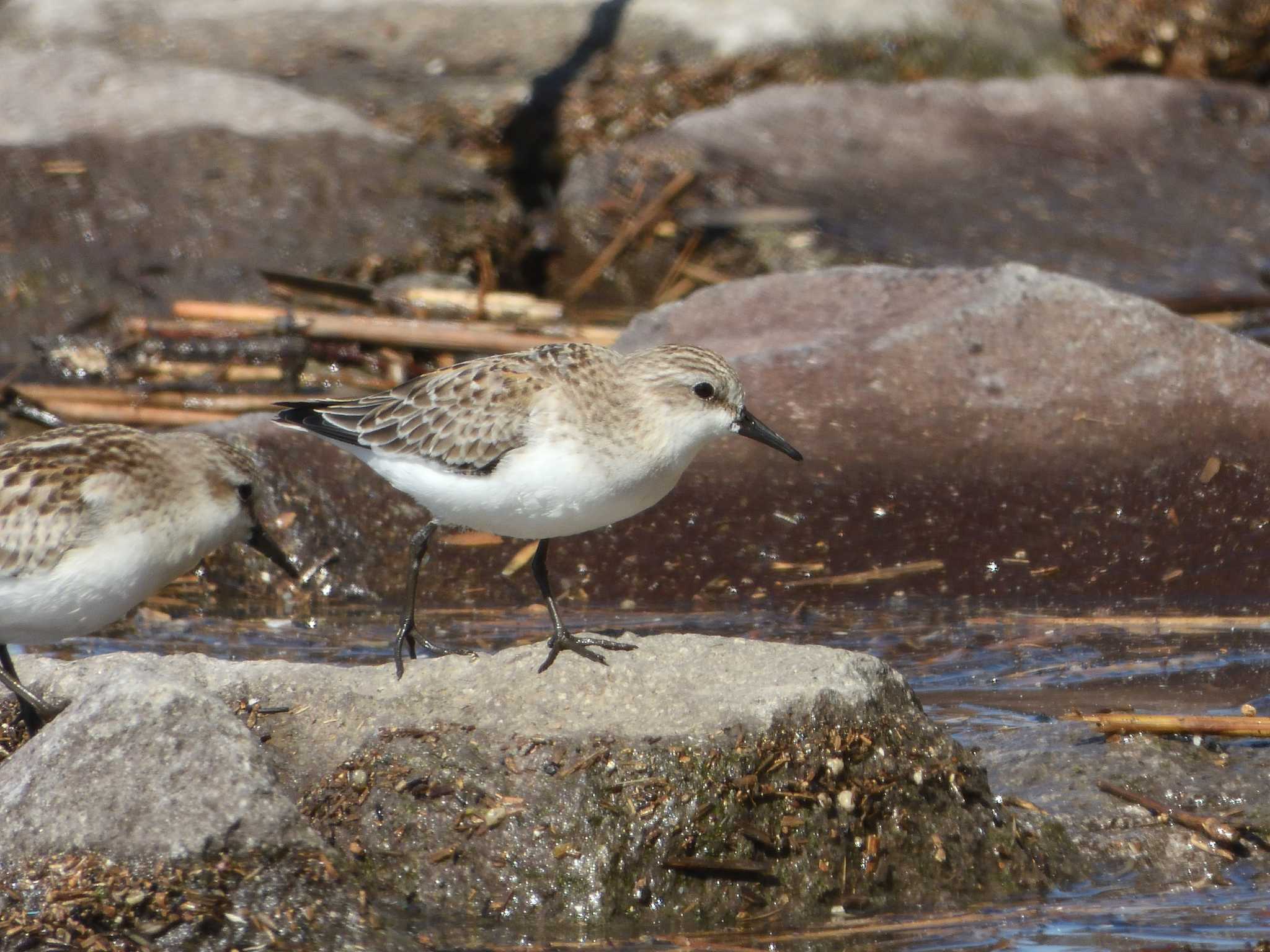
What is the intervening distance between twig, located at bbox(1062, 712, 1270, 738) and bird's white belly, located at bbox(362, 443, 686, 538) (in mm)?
1698

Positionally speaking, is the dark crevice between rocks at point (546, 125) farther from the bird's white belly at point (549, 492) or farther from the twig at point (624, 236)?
the bird's white belly at point (549, 492)

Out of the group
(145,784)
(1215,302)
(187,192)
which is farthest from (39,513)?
(1215,302)

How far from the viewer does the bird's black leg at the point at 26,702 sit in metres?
5.46

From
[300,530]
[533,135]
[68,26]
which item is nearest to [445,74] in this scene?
[533,135]

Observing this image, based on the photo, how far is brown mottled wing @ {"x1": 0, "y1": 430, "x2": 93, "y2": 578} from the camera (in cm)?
549

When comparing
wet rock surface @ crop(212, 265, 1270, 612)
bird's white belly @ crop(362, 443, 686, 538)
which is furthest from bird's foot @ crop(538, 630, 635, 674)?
wet rock surface @ crop(212, 265, 1270, 612)

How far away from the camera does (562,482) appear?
18.7ft

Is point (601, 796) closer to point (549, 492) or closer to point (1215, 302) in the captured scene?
point (549, 492)

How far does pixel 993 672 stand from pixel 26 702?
11.8 ft

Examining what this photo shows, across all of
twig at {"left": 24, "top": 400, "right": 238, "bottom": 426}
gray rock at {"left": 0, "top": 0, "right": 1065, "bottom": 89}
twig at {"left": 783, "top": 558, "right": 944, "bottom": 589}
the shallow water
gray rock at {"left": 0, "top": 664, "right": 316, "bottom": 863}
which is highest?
gray rock at {"left": 0, "top": 664, "right": 316, "bottom": 863}

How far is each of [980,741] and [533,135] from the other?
891 cm

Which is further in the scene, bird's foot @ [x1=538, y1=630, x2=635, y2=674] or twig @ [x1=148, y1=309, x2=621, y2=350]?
twig @ [x1=148, y1=309, x2=621, y2=350]

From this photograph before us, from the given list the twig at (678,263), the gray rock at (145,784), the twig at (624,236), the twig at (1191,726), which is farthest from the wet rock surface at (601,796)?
the twig at (624,236)

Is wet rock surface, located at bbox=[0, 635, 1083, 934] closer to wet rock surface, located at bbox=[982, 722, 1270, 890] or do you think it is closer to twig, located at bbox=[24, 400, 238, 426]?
wet rock surface, located at bbox=[982, 722, 1270, 890]
